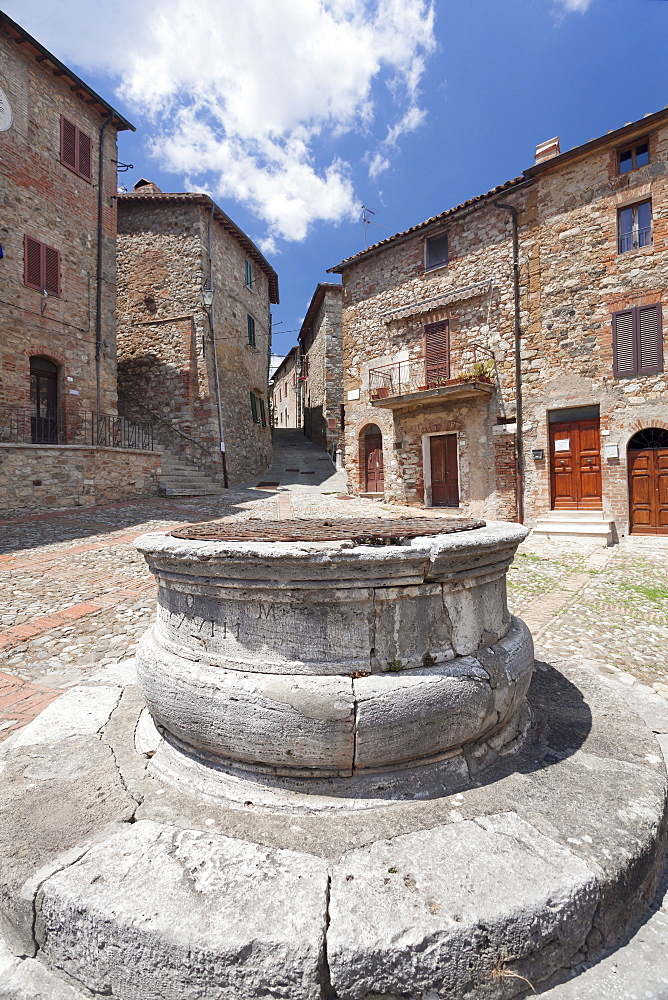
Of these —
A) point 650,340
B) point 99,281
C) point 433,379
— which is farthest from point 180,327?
point 650,340

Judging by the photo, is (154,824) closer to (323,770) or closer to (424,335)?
(323,770)

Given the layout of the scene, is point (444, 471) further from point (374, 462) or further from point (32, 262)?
point (32, 262)

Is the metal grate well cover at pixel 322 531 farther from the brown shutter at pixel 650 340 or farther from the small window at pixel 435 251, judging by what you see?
the small window at pixel 435 251

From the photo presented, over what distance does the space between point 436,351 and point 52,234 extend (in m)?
12.1

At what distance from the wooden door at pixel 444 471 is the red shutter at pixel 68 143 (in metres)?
14.0

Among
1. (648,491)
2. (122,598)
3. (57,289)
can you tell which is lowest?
(122,598)

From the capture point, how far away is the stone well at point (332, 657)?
1861mm

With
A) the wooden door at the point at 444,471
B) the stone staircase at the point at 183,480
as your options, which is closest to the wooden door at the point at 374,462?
the wooden door at the point at 444,471

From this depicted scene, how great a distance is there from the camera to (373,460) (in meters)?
17.0

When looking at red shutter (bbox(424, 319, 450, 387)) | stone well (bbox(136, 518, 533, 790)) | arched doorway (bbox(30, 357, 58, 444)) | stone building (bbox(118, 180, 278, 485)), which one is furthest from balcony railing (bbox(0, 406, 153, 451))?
stone well (bbox(136, 518, 533, 790))

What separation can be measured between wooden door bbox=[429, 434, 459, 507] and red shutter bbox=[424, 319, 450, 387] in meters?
1.87

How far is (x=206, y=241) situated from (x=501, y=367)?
1226 centimetres

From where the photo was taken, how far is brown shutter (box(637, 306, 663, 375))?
10905 mm

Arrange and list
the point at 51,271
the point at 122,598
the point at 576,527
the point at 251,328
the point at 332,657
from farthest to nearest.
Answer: the point at 251,328 < the point at 51,271 < the point at 576,527 < the point at 122,598 < the point at 332,657
